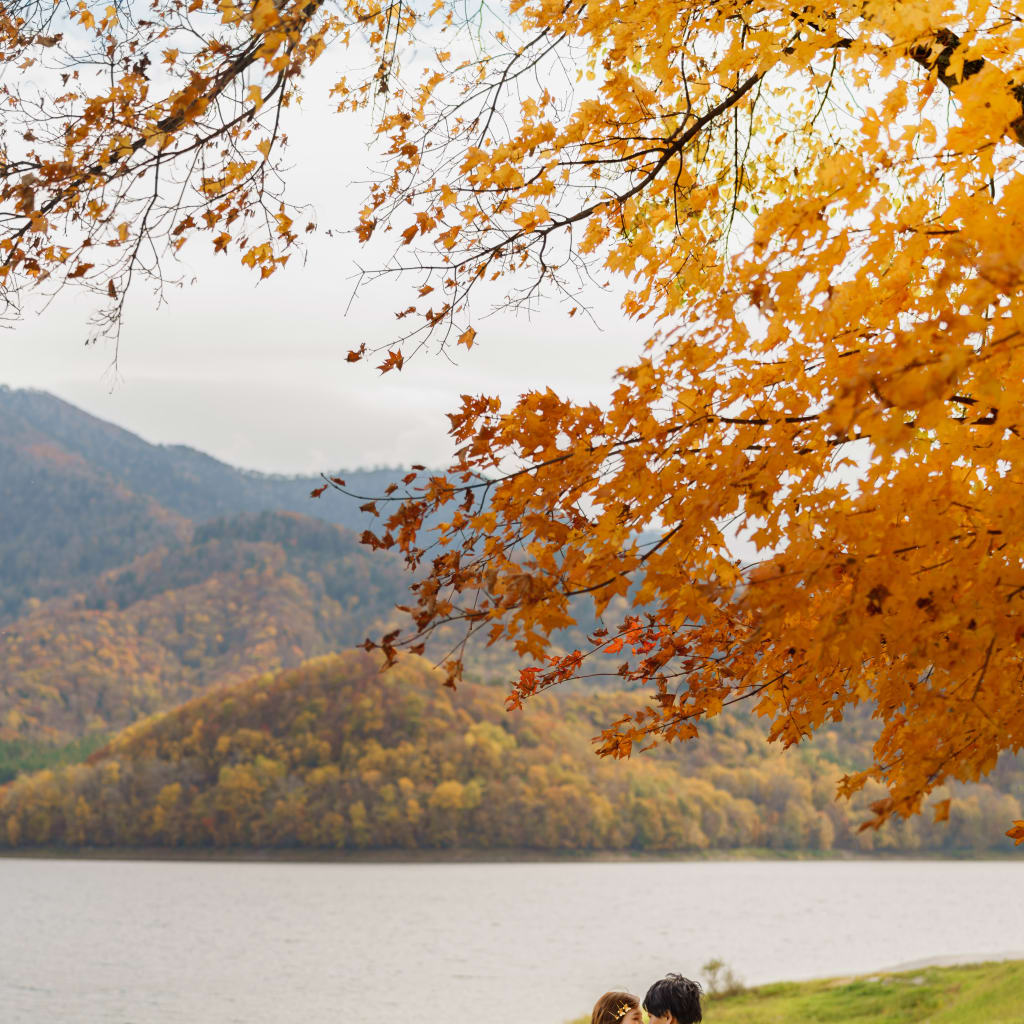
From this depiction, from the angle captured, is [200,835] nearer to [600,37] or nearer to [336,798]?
[336,798]

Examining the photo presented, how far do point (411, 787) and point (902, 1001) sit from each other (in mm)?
81492

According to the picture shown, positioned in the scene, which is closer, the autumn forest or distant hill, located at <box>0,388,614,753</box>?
the autumn forest

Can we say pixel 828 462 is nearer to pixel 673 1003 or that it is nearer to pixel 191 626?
pixel 673 1003

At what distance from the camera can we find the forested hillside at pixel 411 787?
9350cm

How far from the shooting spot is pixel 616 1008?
5.12 metres

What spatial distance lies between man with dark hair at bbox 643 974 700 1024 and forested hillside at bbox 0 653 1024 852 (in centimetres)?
8790

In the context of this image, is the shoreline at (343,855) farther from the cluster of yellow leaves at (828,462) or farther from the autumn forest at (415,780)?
the cluster of yellow leaves at (828,462)

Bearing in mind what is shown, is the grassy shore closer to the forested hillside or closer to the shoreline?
the forested hillside

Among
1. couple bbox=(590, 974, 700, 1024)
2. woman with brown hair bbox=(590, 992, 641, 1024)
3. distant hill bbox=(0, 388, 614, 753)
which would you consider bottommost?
woman with brown hair bbox=(590, 992, 641, 1024)

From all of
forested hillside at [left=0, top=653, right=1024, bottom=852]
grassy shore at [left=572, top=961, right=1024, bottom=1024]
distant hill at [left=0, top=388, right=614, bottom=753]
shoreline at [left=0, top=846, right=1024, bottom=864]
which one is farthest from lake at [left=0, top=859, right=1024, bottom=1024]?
distant hill at [left=0, top=388, right=614, bottom=753]

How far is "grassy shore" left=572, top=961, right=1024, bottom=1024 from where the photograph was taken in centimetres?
1243

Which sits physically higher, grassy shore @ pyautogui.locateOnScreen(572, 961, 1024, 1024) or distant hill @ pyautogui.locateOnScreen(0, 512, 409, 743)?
distant hill @ pyautogui.locateOnScreen(0, 512, 409, 743)

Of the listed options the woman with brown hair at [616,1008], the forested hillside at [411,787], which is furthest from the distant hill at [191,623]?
the woman with brown hair at [616,1008]

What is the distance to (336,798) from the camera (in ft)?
312
